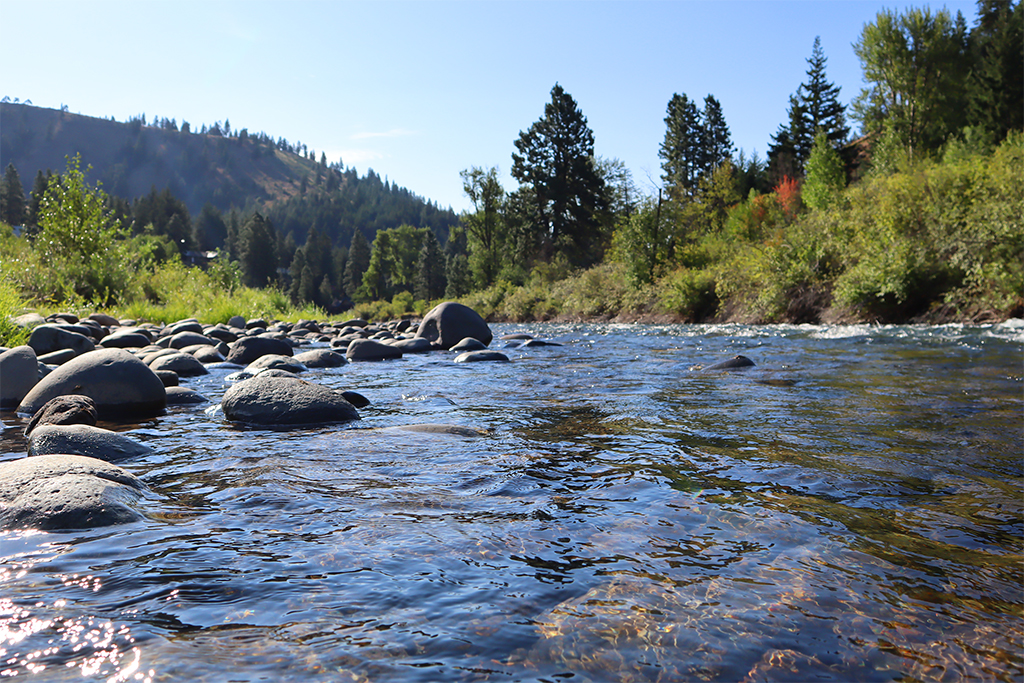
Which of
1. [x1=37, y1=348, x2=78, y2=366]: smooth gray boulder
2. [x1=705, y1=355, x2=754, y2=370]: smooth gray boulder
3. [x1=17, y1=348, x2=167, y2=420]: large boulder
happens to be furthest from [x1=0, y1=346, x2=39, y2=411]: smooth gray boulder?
[x1=705, y1=355, x2=754, y2=370]: smooth gray boulder

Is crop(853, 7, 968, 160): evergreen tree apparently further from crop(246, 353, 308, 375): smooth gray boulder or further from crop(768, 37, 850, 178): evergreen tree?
crop(246, 353, 308, 375): smooth gray boulder

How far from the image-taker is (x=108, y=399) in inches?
216

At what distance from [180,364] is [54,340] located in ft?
5.59

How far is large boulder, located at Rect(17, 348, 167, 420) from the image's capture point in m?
5.44

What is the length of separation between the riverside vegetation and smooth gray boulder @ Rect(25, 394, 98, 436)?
4.42 metres

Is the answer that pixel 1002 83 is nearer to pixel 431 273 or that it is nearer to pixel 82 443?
pixel 82 443

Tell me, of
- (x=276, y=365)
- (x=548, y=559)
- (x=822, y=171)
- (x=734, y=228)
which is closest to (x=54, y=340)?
(x=276, y=365)

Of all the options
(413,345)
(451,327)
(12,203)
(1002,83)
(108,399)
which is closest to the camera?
(108,399)

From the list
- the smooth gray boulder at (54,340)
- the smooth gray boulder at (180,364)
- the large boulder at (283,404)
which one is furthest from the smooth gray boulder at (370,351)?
the large boulder at (283,404)

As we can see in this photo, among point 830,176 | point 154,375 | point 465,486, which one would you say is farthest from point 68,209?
point 830,176

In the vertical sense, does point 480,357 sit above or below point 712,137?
below

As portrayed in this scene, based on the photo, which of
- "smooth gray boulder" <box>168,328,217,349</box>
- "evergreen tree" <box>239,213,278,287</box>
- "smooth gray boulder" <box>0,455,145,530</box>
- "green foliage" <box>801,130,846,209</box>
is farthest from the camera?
"evergreen tree" <box>239,213,278,287</box>

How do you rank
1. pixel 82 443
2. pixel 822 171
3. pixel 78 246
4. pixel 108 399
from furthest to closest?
pixel 822 171 < pixel 78 246 < pixel 108 399 < pixel 82 443

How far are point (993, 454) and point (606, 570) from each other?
3010 mm
